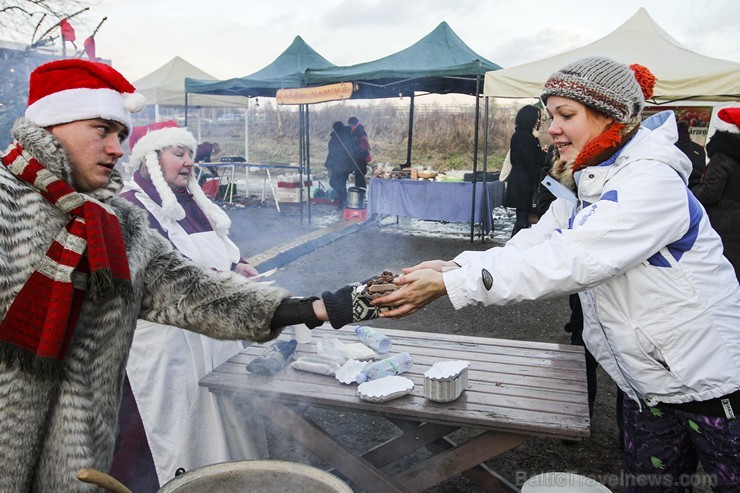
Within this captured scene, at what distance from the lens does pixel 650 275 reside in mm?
1940

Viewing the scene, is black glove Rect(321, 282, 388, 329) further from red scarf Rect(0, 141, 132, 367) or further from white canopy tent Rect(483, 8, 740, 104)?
white canopy tent Rect(483, 8, 740, 104)

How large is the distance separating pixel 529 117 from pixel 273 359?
6.69 metres

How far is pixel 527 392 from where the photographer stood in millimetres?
2432

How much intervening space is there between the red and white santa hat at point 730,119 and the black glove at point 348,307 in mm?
3941

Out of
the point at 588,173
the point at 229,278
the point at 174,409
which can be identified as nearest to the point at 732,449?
the point at 588,173

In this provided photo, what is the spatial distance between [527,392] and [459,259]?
0.68 metres

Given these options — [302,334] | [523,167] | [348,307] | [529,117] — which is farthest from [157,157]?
[523,167]

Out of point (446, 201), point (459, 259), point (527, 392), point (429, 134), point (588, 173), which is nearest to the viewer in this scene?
point (588, 173)

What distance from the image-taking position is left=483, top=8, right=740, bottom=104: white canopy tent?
7.45 metres

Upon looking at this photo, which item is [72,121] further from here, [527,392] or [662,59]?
[662,59]

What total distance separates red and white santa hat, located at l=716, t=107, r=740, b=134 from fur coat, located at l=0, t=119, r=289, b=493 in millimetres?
4655

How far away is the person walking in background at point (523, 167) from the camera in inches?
338

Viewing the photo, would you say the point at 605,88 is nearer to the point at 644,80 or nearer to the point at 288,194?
the point at 644,80

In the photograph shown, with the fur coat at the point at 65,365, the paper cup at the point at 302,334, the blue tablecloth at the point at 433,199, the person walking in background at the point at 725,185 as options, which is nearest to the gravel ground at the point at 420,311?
the blue tablecloth at the point at 433,199
